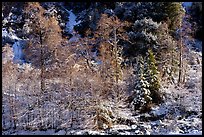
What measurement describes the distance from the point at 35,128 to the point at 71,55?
16.6ft

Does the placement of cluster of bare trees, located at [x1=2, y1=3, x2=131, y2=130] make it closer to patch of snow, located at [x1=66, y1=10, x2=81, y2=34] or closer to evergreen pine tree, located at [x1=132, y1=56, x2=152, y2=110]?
evergreen pine tree, located at [x1=132, y1=56, x2=152, y2=110]

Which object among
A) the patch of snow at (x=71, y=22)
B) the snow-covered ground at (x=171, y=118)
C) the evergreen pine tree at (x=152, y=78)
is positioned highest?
the patch of snow at (x=71, y=22)

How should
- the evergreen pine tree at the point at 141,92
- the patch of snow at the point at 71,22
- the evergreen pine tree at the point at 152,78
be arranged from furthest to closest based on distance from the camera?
the patch of snow at the point at 71,22 → the evergreen pine tree at the point at 152,78 → the evergreen pine tree at the point at 141,92

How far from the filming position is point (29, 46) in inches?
868

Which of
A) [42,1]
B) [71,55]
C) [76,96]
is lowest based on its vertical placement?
[76,96]

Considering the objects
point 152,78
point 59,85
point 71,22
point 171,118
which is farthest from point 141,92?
point 71,22

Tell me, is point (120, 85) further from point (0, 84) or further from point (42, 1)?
point (42, 1)

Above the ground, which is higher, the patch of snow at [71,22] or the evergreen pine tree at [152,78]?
the patch of snow at [71,22]

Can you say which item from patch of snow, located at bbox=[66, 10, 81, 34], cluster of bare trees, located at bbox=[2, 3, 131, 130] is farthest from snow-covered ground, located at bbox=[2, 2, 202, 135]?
patch of snow, located at bbox=[66, 10, 81, 34]

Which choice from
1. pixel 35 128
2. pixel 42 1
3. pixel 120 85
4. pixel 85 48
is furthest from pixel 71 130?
pixel 42 1

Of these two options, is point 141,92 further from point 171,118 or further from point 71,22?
point 71,22

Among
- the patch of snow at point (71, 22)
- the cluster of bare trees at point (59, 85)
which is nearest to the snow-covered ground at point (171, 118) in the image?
the cluster of bare trees at point (59, 85)

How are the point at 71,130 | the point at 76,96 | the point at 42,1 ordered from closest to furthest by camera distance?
1. the point at 71,130
2. the point at 76,96
3. the point at 42,1

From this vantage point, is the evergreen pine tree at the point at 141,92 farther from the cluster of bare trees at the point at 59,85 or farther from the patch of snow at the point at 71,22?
the patch of snow at the point at 71,22
